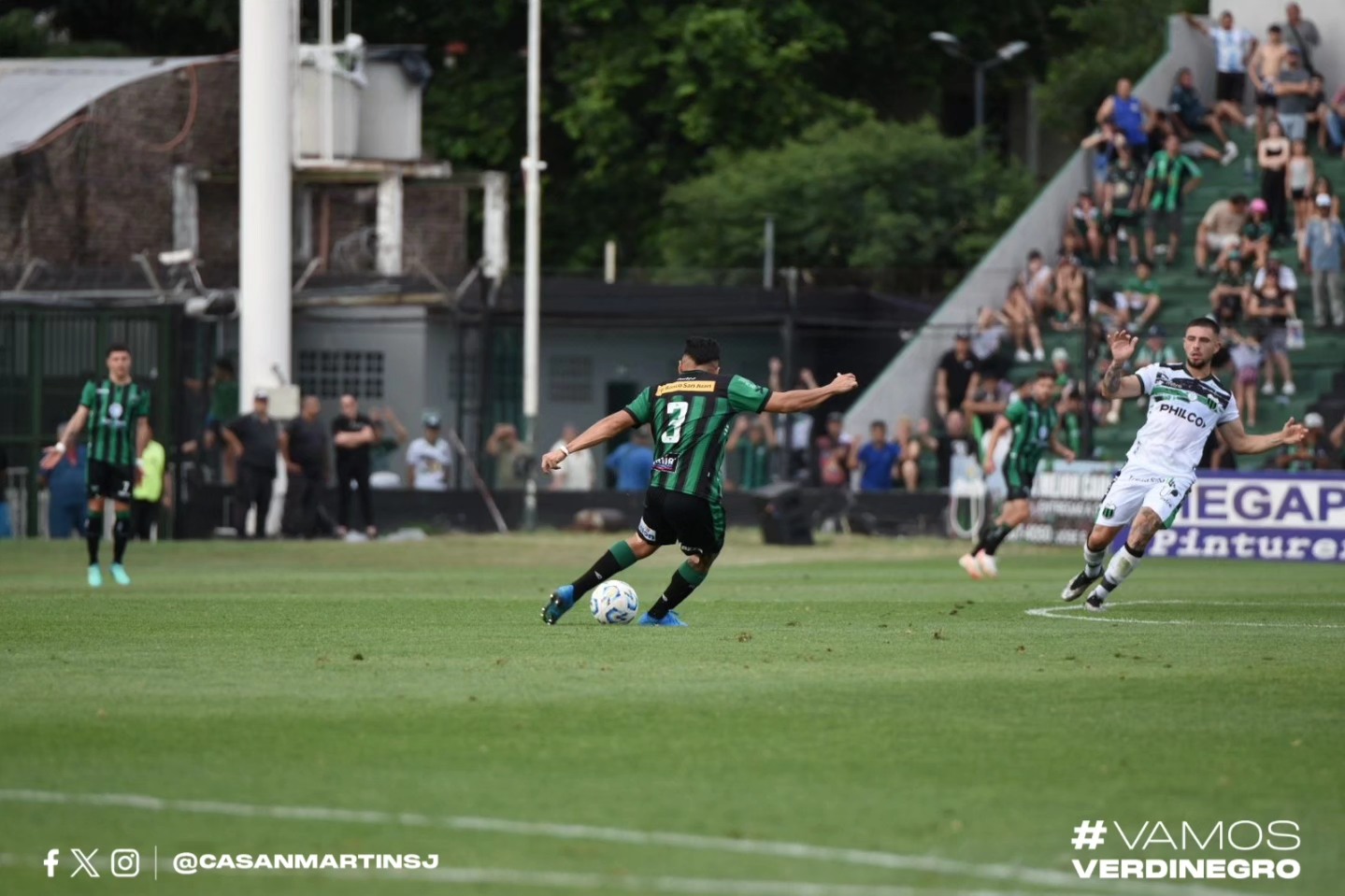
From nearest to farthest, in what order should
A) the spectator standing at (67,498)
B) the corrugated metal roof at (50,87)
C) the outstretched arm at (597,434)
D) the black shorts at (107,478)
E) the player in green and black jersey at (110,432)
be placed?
the outstretched arm at (597,434), the player in green and black jersey at (110,432), the black shorts at (107,478), the spectator standing at (67,498), the corrugated metal roof at (50,87)

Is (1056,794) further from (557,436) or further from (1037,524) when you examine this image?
(557,436)

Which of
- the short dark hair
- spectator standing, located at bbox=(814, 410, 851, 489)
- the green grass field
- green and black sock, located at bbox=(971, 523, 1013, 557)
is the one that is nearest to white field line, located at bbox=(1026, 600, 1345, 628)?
the green grass field

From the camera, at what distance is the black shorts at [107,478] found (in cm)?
2130

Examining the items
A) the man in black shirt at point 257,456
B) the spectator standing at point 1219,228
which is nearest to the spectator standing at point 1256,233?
the spectator standing at point 1219,228

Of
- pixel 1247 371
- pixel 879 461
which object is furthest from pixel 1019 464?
pixel 879 461

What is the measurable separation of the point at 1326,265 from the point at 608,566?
21259 millimetres

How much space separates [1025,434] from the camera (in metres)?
23.0

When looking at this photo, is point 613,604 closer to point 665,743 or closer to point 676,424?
point 676,424

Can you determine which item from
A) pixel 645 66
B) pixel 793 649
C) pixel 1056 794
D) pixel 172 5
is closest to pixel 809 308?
pixel 645 66

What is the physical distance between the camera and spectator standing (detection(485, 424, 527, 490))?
35.9 m

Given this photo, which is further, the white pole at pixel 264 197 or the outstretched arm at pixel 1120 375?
the white pole at pixel 264 197

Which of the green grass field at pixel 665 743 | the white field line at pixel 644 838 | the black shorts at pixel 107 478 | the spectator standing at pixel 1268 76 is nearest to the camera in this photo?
the white field line at pixel 644 838

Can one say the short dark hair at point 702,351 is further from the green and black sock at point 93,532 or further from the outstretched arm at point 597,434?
the green and black sock at point 93,532

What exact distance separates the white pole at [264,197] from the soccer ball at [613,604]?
69.9 ft
